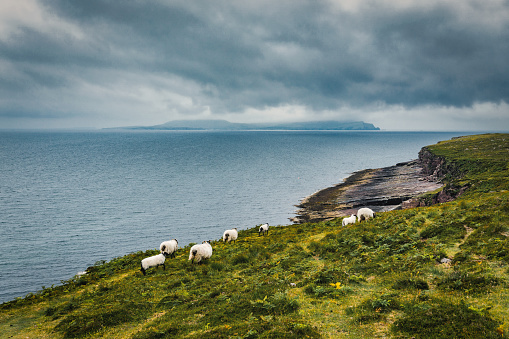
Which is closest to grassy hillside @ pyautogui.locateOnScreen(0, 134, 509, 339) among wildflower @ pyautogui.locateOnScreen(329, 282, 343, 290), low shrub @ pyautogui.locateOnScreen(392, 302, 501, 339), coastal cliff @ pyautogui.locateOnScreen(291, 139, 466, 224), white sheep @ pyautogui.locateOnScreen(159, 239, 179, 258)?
low shrub @ pyautogui.locateOnScreen(392, 302, 501, 339)

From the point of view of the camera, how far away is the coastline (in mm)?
65312

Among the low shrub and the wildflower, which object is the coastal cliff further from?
the low shrub

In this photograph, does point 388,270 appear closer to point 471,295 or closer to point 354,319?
point 471,295

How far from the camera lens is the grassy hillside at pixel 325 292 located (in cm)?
1152

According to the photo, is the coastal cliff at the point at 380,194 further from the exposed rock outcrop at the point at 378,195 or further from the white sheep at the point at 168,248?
the white sheep at the point at 168,248

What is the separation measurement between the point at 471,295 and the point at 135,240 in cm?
5139

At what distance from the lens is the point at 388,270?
56.5 feet

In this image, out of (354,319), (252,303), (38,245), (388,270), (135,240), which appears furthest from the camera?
(135,240)

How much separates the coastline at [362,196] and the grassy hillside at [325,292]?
34.3 m

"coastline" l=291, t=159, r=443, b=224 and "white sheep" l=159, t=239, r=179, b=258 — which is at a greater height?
"white sheep" l=159, t=239, r=179, b=258

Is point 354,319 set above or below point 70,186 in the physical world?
above

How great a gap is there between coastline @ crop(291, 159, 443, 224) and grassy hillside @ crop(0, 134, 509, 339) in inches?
1351

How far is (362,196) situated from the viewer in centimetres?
8019

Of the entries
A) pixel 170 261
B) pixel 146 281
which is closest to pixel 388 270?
pixel 146 281
